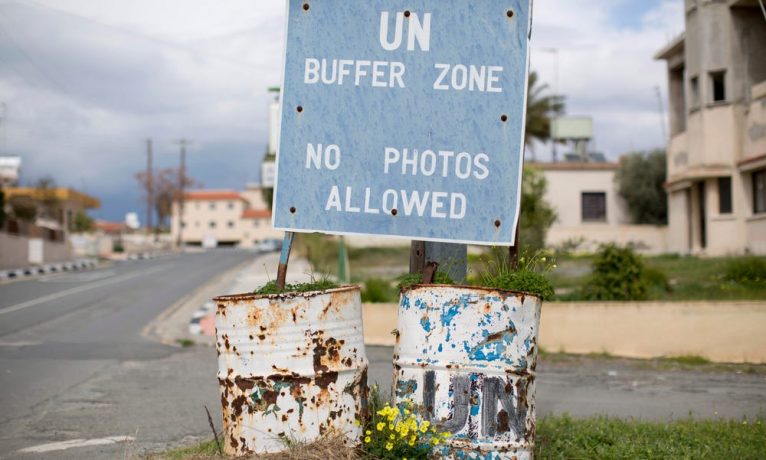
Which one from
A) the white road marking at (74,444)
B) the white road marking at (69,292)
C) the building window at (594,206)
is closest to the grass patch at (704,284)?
the white road marking at (74,444)

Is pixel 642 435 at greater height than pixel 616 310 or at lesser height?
lesser

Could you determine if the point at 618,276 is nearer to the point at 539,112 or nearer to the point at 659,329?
the point at 659,329

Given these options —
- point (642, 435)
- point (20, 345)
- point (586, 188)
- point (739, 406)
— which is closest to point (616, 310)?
point (739, 406)

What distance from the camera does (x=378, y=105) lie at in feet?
15.9

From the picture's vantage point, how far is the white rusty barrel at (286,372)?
4.36m

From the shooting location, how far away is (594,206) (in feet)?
144

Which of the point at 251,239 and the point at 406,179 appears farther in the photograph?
the point at 251,239

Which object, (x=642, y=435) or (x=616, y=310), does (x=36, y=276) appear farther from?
(x=642, y=435)

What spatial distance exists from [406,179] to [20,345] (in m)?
10.7

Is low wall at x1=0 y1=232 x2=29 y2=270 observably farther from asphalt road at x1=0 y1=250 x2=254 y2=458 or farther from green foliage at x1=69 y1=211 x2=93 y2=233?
green foliage at x1=69 y1=211 x2=93 y2=233

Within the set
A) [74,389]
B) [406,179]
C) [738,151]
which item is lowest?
[74,389]

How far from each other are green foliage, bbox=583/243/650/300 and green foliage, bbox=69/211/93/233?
72.0m

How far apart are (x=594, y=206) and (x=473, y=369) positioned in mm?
40975

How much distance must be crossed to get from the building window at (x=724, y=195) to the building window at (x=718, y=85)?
2709 mm
